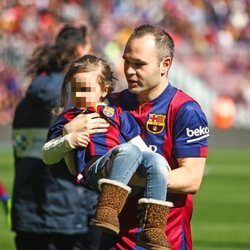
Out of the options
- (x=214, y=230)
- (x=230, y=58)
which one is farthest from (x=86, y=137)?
(x=230, y=58)

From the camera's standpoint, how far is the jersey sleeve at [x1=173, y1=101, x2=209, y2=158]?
5.03 meters

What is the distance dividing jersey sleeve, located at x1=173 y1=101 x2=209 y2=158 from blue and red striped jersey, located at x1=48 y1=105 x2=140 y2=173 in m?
0.22

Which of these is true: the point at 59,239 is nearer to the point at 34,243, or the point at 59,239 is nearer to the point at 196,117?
the point at 34,243

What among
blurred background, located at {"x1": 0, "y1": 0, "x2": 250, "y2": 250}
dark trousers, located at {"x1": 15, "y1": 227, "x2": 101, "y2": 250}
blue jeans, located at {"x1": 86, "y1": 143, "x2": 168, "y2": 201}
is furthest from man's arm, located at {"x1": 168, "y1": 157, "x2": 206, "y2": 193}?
blurred background, located at {"x1": 0, "y1": 0, "x2": 250, "y2": 250}

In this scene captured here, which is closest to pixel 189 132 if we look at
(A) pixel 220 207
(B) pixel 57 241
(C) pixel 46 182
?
(C) pixel 46 182

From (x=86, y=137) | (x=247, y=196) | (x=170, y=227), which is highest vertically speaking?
(x=86, y=137)

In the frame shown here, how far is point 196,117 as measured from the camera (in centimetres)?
505

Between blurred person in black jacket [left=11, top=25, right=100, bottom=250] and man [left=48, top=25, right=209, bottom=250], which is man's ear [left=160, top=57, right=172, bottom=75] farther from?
blurred person in black jacket [left=11, top=25, right=100, bottom=250]

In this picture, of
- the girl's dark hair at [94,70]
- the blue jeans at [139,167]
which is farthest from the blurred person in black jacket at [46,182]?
the blue jeans at [139,167]

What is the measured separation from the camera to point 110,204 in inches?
185

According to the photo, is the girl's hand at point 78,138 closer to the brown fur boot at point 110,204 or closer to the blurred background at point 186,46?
the brown fur boot at point 110,204

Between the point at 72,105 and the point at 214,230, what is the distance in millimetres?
7800

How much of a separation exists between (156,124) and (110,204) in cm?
58

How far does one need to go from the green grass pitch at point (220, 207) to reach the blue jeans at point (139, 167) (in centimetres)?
640
